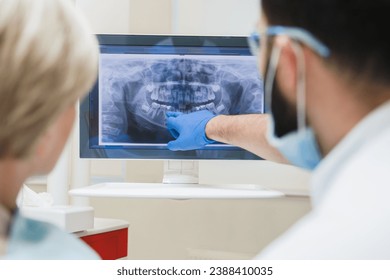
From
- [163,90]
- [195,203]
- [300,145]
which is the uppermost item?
[163,90]

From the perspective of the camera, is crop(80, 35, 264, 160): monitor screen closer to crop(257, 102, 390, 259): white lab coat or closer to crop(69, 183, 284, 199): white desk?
crop(69, 183, 284, 199): white desk

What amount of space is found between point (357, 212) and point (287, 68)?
17 cm

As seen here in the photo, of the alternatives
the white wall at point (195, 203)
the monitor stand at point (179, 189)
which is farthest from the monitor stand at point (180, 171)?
the white wall at point (195, 203)

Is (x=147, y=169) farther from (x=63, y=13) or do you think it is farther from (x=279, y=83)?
(x=63, y=13)

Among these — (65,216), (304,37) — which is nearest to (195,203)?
(65,216)

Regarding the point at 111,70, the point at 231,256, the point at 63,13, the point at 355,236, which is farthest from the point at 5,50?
the point at 231,256

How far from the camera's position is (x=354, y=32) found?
540mm

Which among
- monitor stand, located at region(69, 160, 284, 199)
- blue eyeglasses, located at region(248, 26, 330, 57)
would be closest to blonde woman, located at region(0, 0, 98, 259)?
blue eyeglasses, located at region(248, 26, 330, 57)

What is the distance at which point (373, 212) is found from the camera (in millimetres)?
502

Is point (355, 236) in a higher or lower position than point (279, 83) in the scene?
lower

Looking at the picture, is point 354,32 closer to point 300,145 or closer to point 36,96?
point 300,145

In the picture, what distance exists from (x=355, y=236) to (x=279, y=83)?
0.19m

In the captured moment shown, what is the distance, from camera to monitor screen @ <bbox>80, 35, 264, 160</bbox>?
4.02 ft
